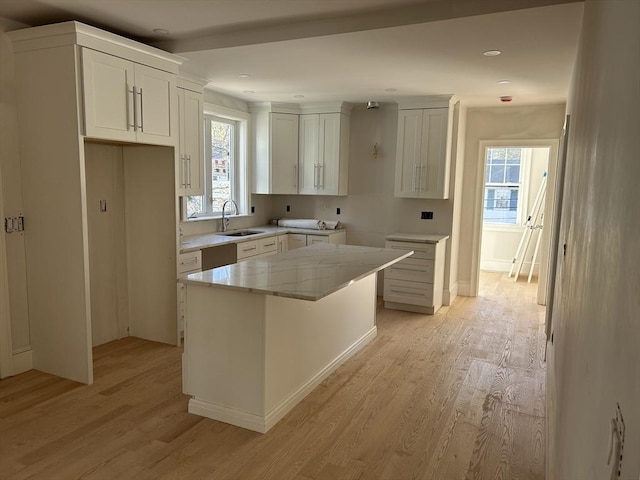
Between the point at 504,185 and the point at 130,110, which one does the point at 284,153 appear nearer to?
the point at 130,110

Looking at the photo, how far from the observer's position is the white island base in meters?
2.83

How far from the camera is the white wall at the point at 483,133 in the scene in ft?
18.9

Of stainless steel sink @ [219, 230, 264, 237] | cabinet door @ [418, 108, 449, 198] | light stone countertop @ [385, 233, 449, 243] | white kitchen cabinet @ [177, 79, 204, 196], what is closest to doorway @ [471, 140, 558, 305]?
light stone countertop @ [385, 233, 449, 243]

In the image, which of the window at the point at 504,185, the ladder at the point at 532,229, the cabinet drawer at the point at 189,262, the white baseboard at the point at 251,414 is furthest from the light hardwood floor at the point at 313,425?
the window at the point at 504,185

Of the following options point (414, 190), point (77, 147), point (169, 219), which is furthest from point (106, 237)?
point (414, 190)

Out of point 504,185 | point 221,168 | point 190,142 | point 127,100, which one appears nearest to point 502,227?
point 504,185

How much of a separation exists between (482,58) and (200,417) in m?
3.37

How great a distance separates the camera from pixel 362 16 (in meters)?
3.20

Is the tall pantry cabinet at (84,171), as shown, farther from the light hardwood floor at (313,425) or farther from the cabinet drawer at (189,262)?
the light hardwood floor at (313,425)

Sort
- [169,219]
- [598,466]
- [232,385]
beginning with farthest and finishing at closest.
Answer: [169,219], [232,385], [598,466]

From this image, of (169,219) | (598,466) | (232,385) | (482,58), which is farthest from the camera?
(169,219)

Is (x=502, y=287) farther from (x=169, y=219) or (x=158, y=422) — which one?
(x=158, y=422)

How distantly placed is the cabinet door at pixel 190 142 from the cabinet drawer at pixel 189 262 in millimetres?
604

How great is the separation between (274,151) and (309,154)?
0.46m
